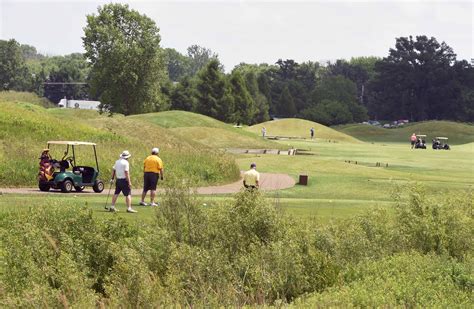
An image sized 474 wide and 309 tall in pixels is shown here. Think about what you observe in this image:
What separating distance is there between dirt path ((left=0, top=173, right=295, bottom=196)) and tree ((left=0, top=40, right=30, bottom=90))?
141701 millimetres

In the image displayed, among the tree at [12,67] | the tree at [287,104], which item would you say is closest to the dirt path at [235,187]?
the tree at [287,104]

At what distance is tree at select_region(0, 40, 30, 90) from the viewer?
180875 mm

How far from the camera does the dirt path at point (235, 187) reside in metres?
33.0

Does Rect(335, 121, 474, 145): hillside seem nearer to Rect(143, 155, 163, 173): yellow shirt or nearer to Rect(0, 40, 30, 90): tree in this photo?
Rect(0, 40, 30, 90): tree

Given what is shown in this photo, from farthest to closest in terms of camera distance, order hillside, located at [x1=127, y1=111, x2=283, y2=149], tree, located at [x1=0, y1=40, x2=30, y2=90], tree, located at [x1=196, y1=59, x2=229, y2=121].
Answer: tree, located at [x1=0, y1=40, x2=30, y2=90] < tree, located at [x1=196, y1=59, x2=229, y2=121] < hillside, located at [x1=127, y1=111, x2=283, y2=149]

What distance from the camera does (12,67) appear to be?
613 feet

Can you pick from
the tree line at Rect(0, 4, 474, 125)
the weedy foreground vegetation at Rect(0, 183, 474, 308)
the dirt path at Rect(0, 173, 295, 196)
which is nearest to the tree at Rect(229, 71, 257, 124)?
the tree line at Rect(0, 4, 474, 125)

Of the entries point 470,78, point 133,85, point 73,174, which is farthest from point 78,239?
point 470,78

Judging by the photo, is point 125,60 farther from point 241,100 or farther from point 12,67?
point 12,67

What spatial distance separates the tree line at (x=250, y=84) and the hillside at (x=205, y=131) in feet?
53.0

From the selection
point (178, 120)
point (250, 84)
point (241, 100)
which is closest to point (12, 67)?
point (250, 84)

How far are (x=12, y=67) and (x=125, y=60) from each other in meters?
92.8

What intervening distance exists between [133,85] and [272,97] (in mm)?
71715

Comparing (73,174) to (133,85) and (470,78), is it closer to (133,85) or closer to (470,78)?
(133,85)
